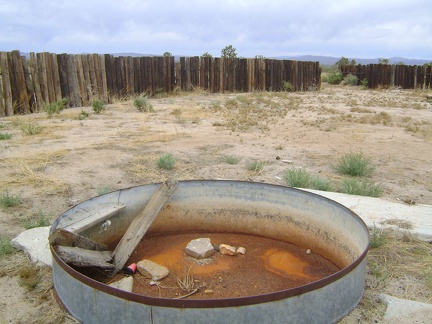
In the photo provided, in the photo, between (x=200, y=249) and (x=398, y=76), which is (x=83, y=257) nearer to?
(x=200, y=249)

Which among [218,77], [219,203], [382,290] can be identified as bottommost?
[382,290]

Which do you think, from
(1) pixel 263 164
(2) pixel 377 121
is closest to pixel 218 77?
(2) pixel 377 121

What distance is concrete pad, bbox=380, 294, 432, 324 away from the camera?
2553 millimetres

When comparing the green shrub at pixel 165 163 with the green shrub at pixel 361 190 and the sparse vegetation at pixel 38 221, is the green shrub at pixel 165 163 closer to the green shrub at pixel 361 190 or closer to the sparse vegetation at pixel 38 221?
the sparse vegetation at pixel 38 221

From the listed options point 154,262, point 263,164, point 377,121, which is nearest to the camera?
point 154,262

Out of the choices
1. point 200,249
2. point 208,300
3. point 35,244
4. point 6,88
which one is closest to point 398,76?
point 6,88

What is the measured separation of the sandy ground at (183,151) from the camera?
15.6ft

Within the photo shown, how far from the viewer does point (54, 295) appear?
112 inches

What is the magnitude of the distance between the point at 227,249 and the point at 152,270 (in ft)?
2.22

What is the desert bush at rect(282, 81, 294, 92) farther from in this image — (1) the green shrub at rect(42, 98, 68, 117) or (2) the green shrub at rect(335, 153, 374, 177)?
(2) the green shrub at rect(335, 153, 374, 177)

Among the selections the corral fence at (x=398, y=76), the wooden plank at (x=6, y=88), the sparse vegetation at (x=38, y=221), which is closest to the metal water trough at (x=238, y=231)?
the sparse vegetation at (x=38, y=221)

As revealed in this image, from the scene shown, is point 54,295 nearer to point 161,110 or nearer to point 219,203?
point 219,203

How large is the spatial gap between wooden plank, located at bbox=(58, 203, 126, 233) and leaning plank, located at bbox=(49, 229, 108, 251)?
3.5 inches

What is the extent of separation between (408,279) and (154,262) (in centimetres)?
182
